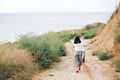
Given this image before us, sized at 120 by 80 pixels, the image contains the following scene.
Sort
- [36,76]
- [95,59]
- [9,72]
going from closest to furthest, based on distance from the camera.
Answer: [9,72] → [36,76] → [95,59]

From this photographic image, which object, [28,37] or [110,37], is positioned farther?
[110,37]

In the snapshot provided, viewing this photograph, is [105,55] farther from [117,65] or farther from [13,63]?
[13,63]

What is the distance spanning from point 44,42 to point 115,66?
14.0 feet

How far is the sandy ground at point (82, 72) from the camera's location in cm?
1633

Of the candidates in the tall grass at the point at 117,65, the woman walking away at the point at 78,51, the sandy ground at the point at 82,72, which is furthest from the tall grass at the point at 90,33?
the woman walking away at the point at 78,51

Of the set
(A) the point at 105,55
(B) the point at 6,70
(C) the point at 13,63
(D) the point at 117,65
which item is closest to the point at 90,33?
(A) the point at 105,55

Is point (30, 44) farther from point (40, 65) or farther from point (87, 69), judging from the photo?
point (87, 69)

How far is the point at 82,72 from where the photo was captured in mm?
17344

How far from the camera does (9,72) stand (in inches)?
587

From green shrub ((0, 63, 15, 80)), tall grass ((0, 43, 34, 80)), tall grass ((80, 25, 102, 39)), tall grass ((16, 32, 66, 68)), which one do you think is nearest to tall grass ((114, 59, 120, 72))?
tall grass ((16, 32, 66, 68))

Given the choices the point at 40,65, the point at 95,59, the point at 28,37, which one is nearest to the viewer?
the point at 40,65

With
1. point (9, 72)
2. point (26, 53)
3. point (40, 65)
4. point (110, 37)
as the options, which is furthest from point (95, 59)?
point (9, 72)

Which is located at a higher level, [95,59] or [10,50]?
[10,50]

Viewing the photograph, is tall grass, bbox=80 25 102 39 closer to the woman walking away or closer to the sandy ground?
the sandy ground
